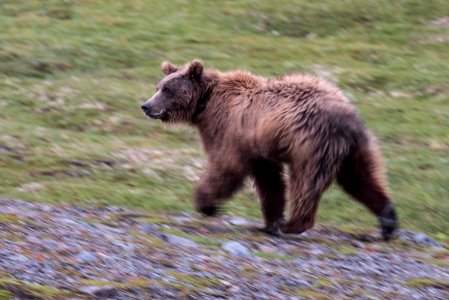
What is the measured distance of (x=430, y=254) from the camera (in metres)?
11.5

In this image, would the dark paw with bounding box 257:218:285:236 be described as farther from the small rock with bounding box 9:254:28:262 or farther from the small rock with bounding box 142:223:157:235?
the small rock with bounding box 9:254:28:262

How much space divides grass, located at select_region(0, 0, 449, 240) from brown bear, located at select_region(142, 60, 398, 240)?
1114 millimetres

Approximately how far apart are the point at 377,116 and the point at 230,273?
1123 centimetres

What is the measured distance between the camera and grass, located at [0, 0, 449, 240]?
1451 centimetres

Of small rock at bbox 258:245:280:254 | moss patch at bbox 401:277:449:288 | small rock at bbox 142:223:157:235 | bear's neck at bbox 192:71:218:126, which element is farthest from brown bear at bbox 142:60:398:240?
moss patch at bbox 401:277:449:288

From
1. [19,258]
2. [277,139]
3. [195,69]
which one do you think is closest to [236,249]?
[277,139]

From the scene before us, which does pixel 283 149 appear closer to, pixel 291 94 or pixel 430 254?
pixel 291 94

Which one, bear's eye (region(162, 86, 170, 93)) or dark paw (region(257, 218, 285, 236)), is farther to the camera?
bear's eye (region(162, 86, 170, 93))

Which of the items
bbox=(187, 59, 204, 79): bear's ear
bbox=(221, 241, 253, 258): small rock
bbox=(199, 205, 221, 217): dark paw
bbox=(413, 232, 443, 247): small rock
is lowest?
bbox=(199, 205, 221, 217): dark paw

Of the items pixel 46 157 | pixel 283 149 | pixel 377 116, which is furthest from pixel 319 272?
pixel 377 116

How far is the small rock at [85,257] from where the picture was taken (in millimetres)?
8659

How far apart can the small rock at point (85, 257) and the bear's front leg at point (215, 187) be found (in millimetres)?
3257

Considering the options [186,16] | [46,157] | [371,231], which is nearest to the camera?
[371,231]

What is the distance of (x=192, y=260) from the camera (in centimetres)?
935
